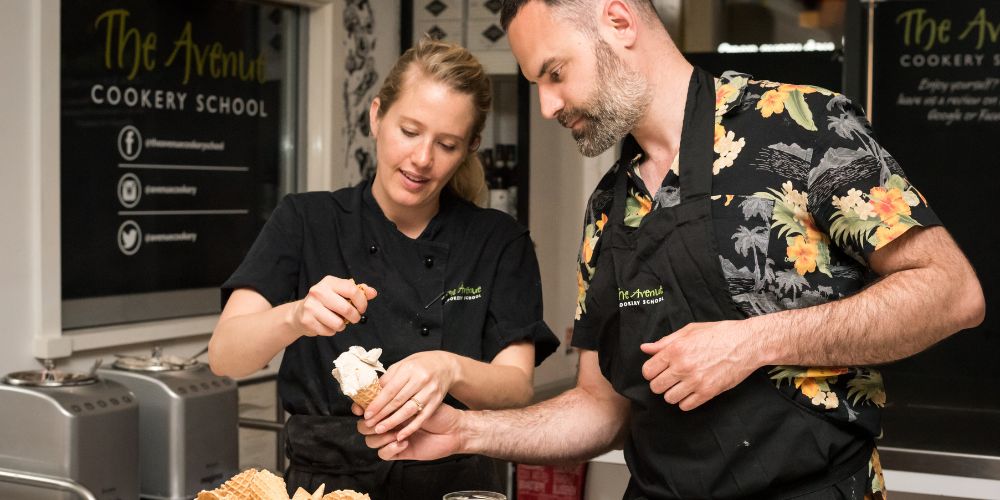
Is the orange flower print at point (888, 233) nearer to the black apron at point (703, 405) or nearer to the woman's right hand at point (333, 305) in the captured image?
the black apron at point (703, 405)

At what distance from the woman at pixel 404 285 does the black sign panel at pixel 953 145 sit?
1.93 m

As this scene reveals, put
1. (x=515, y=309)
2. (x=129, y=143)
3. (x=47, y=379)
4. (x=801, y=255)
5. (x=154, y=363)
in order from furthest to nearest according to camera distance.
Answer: (x=129, y=143) → (x=154, y=363) → (x=47, y=379) → (x=515, y=309) → (x=801, y=255)

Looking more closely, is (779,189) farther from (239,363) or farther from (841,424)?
(239,363)

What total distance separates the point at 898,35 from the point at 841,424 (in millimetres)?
2533

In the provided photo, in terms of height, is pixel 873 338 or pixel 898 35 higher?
pixel 898 35

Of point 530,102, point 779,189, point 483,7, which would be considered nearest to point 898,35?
point 530,102

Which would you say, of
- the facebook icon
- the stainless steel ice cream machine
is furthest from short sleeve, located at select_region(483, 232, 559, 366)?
the facebook icon

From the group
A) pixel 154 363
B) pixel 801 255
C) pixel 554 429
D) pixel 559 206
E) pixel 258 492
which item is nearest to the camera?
pixel 258 492

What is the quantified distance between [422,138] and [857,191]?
797 mm

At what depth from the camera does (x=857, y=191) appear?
4.78 ft

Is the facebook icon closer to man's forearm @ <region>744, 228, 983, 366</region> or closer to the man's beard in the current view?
the man's beard

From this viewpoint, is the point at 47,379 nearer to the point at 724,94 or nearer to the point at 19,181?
the point at 19,181

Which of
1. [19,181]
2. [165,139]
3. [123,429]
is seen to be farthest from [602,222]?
[165,139]

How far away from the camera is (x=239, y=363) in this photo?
190 cm
